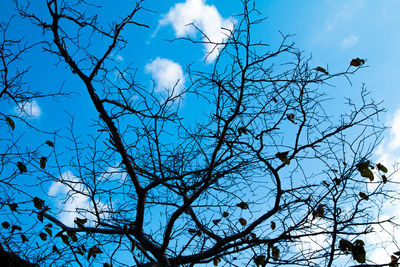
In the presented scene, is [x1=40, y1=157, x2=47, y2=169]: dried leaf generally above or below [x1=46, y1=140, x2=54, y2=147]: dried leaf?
below

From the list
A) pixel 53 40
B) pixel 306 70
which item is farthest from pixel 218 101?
pixel 53 40

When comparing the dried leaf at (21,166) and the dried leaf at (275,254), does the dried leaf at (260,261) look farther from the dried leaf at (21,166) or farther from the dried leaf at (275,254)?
the dried leaf at (21,166)

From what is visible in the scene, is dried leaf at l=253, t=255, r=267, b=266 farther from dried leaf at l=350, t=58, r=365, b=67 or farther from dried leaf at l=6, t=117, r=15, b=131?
dried leaf at l=6, t=117, r=15, b=131

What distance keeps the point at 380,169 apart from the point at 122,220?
9.47 ft

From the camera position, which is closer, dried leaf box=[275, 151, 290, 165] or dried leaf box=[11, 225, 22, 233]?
dried leaf box=[275, 151, 290, 165]

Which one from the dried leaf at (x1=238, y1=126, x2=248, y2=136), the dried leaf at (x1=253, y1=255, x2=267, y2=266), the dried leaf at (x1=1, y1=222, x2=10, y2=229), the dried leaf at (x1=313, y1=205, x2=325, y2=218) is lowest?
the dried leaf at (x1=253, y1=255, x2=267, y2=266)

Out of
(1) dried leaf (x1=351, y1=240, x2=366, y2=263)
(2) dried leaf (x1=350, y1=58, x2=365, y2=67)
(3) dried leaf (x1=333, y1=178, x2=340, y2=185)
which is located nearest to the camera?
(1) dried leaf (x1=351, y1=240, x2=366, y2=263)

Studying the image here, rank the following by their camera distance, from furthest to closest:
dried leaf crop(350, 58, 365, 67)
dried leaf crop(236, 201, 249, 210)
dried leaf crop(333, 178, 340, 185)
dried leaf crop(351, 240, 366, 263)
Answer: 1. dried leaf crop(236, 201, 249, 210)
2. dried leaf crop(333, 178, 340, 185)
3. dried leaf crop(350, 58, 365, 67)
4. dried leaf crop(351, 240, 366, 263)

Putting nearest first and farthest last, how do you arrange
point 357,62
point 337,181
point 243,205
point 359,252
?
1. point 359,252
2. point 357,62
3. point 337,181
4. point 243,205

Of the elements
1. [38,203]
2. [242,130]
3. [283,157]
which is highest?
[242,130]

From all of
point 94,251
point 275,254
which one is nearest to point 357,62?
point 275,254

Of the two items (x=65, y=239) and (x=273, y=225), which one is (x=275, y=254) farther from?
(x=65, y=239)

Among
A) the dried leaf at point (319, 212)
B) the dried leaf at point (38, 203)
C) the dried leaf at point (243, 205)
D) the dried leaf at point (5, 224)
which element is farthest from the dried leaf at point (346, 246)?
the dried leaf at point (5, 224)

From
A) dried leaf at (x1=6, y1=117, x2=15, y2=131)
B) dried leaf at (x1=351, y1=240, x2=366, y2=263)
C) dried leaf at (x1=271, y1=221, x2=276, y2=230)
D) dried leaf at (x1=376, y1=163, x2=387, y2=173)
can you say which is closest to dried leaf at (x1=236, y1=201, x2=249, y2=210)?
dried leaf at (x1=271, y1=221, x2=276, y2=230)
